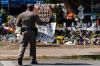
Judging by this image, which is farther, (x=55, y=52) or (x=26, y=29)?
(x=55, y=52)

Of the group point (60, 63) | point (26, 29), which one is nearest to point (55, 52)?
point (60, 63)

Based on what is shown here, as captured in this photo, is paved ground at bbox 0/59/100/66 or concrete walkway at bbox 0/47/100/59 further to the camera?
concrete walkway at bbox 0/47/100/59

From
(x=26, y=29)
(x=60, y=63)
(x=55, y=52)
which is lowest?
(x=60, y=63)

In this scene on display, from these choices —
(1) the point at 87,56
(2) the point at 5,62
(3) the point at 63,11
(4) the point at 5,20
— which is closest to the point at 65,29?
(3) the point at 63,11

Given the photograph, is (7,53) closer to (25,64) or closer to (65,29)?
(25,64)

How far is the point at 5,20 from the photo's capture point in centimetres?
2416

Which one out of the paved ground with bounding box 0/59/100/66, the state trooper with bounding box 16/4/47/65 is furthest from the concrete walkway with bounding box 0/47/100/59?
the state trooper with bounding box 16/4/47/65

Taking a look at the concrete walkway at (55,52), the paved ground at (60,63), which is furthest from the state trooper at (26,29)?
the concrete walkway at (55,52)

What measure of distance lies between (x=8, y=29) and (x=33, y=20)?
825 cm

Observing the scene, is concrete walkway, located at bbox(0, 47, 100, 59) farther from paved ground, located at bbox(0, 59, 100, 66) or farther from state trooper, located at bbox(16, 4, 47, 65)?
state trooper, located at bbox(16, 4, 47, 65)

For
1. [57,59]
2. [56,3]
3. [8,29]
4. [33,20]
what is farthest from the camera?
[56,3]

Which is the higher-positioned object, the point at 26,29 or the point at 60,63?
the point at 26,29

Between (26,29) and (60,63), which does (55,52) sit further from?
(26,29)

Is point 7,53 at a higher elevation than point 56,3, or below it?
below
